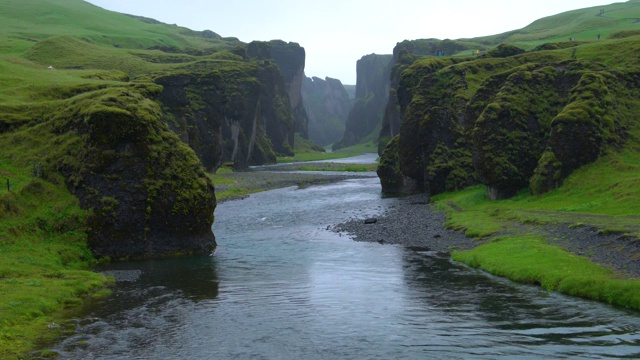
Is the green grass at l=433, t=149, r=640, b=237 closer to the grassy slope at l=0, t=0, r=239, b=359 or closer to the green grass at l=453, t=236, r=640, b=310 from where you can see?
the green grass at l=453, t=236, r=640, b=310

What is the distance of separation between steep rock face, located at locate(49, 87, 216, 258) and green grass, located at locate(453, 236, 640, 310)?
23.8m

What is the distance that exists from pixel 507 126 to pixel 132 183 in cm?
4803

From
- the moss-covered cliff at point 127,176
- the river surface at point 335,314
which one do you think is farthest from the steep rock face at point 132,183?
the river surface at point 335,314

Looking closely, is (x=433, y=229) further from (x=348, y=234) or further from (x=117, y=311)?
(x=117, y=311)

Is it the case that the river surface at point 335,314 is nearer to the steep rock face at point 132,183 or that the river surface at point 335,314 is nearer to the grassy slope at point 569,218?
the grassy slope at point 569,218

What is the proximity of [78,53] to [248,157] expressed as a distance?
2449 inches

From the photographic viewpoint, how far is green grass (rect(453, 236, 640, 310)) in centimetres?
3244

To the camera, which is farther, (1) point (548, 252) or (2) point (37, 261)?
(1) point (548, 252)

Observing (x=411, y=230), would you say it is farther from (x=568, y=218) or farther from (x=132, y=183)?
(x=132, y=183)

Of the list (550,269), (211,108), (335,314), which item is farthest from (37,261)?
(211,108)

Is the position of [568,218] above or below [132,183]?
below

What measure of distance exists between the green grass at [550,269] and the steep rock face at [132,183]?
937 inches

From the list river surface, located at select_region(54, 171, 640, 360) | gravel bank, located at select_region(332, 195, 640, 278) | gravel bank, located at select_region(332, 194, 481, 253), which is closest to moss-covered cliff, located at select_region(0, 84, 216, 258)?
river surface, located at select_region(54, 171, 640, 360)

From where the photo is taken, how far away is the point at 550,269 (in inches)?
1500
